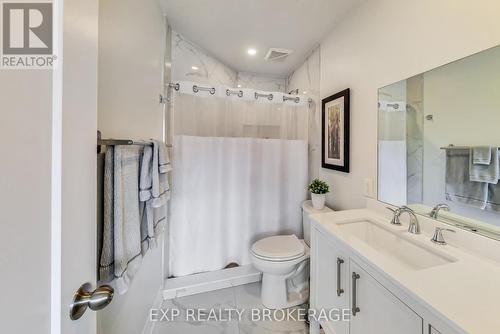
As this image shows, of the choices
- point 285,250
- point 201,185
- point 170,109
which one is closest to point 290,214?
point 285,250

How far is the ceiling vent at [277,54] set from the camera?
2240 millimetres

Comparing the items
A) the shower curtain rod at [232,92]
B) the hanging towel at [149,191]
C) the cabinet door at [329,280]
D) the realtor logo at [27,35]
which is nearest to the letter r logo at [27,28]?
the realtor logo at [27,35]

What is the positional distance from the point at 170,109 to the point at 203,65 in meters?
0.73

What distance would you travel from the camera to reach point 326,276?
1.22 meters

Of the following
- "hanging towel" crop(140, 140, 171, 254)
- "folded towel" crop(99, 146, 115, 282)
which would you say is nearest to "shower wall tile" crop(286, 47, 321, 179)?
"hanging towel" crop(140, 140, 171, 254)

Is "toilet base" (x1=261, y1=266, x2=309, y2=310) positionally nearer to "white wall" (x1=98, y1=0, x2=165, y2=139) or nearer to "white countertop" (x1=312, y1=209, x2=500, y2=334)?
"white countertop" (x1=312, y1=209, x2=500, y2=334)

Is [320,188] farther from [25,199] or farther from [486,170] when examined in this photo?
[25,199]

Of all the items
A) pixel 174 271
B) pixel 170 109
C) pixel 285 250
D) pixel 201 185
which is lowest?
pixel 174 271

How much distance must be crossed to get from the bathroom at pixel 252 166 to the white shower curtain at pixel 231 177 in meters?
0.02

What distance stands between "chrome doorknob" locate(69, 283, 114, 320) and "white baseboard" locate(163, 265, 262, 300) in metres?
1.55

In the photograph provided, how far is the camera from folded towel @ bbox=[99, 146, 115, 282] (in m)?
0.83

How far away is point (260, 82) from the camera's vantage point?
2.89 metres

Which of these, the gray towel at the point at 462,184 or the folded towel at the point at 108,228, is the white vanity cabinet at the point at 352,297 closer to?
the gray towel at the point at 462,184

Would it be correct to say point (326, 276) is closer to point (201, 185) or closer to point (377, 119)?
point (377, 119)
